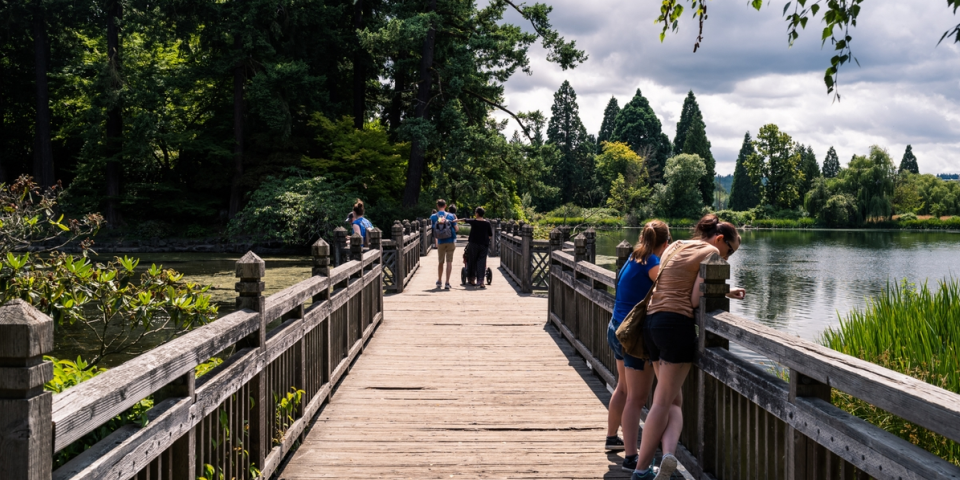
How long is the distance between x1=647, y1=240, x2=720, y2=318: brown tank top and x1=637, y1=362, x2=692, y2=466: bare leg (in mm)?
330

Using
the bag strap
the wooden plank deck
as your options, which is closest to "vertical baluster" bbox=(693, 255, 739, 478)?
the bag strap

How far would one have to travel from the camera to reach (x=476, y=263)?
48.0 feet

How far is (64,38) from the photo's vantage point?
36.7 m

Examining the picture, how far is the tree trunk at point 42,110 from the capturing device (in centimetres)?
3275

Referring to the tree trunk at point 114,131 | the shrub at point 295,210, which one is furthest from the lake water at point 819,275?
the tree trunk at point 114,131

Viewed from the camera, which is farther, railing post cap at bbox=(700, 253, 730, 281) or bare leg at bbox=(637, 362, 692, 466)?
bare leg at bbox=(637, 362, 692, 466)

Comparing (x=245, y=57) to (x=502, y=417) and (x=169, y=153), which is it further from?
(x=502, y=417)

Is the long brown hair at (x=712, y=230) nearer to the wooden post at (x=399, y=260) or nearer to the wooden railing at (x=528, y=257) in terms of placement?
the wooden railing at (x=528, y=257)

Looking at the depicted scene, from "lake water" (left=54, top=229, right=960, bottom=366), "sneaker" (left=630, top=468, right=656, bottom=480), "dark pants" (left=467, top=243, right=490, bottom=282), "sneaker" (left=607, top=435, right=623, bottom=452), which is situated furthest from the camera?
"lake water" (left=54, top=229, right=960, bottom=366)

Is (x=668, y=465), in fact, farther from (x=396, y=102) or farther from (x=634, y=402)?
(x=396, y=102)

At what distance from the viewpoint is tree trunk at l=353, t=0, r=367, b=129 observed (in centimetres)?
3422

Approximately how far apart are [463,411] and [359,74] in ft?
104

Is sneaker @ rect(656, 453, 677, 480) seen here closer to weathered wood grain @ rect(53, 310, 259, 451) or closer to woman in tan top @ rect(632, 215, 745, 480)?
woman in tan top @ rect(632, 215, 745, 480)

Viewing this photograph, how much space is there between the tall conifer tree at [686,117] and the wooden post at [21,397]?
9574cm
